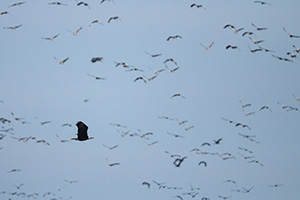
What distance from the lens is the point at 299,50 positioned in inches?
3378

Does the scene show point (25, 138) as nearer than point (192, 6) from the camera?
No

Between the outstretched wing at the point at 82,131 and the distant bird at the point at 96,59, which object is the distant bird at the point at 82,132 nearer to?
the outstretched wing at the point at 82,131

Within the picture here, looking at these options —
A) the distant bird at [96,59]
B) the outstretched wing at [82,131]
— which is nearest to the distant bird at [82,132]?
the outstretched wing at [82,131]

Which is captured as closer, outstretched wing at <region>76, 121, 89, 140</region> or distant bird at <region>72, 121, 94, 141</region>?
distant bird at <region>72, 121, 94, 141</region>

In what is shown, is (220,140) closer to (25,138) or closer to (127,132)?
(127,132)

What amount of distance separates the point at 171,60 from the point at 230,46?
20.6ft

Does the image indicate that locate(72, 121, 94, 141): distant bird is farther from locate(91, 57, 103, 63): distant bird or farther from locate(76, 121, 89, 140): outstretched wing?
locate(91, 57, 103, 63): distant bird

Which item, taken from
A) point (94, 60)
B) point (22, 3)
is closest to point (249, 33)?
point (94, 60)

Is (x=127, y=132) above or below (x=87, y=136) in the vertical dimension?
above

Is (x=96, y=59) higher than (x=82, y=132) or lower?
higher

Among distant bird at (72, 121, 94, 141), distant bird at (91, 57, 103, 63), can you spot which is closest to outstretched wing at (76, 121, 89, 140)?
distant bird at (72, 121, 94, 141)

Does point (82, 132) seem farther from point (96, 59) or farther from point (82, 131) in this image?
point (96, 59)

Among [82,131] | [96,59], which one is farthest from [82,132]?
[96,59]

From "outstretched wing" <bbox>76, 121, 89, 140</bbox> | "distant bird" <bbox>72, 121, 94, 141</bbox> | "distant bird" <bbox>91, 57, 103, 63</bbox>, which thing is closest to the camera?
"distant bird" <bbox>91, 57, 103, 63</bbox>
